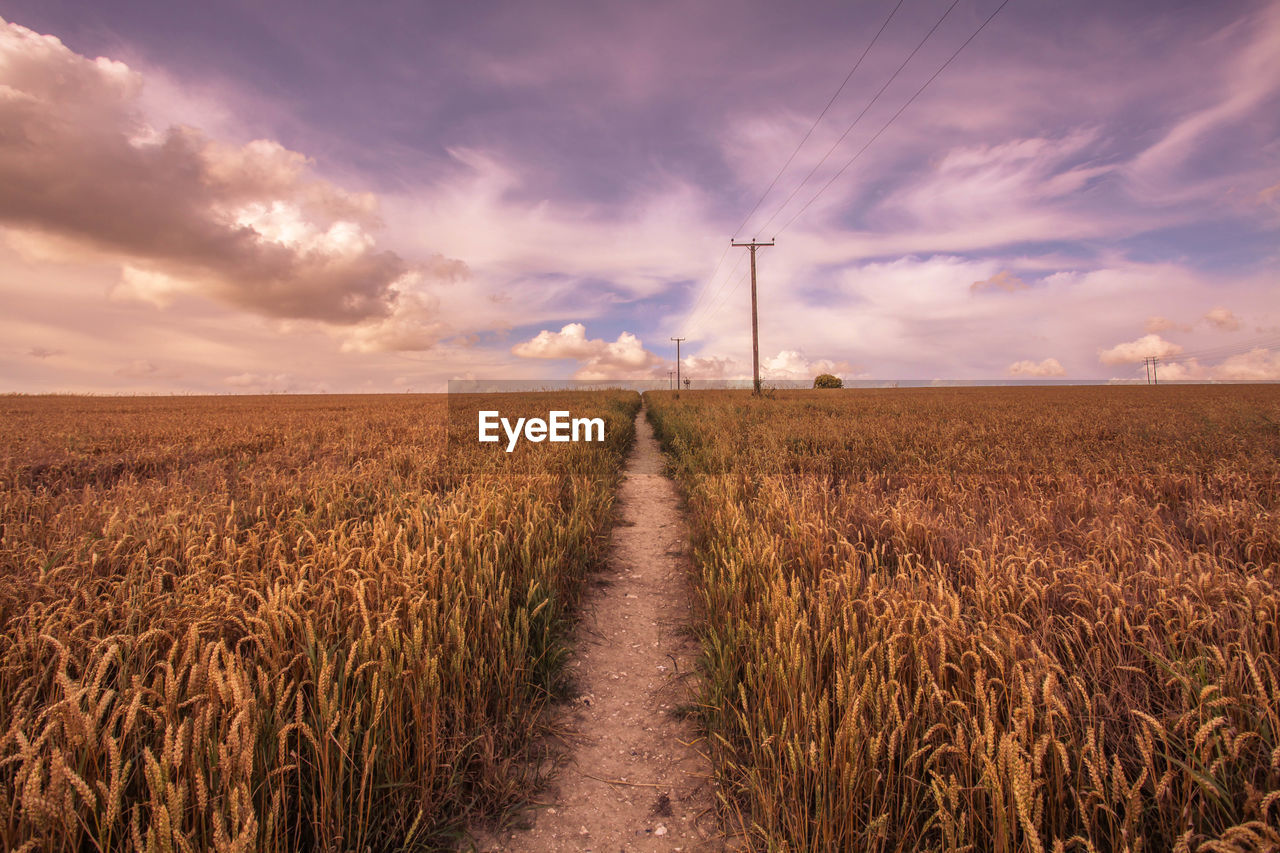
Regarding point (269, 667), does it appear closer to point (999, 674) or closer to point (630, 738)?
point (630, 738)

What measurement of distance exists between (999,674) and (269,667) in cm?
375

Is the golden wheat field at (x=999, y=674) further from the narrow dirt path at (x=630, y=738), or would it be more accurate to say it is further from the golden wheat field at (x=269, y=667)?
the golden wheat field at (x=269, y=667)

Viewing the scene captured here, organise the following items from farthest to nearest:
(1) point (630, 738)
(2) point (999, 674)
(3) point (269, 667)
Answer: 1. (1) point (630, 738)
2. (3) point (269, 667)
3. (2) point (999, 674)

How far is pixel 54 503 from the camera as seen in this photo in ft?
17.5

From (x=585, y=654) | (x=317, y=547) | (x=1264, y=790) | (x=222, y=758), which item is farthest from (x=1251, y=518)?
(x=317, y=547)

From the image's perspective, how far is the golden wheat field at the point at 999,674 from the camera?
70.6 inches

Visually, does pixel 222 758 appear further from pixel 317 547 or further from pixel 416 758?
pixel 317 547

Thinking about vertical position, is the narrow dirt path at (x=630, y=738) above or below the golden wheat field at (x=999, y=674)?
below

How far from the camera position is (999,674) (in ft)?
8.05

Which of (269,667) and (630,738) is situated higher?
(269,667)

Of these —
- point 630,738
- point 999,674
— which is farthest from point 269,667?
point 999,674

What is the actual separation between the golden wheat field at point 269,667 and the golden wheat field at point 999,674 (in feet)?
4.69

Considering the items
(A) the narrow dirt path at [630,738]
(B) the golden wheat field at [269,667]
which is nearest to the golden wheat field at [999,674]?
(A) the narrow dirt path at [630,738]

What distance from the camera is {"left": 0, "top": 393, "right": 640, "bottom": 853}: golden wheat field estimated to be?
1719mm
